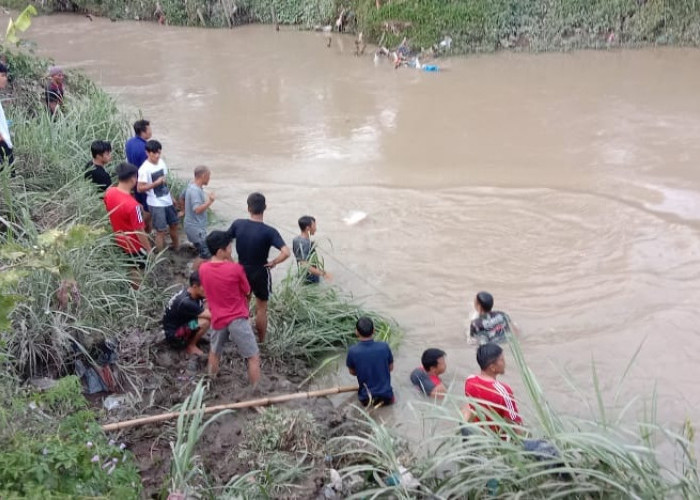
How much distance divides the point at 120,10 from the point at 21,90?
1499 cm

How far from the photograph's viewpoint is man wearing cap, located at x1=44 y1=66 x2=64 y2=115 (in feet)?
29.8

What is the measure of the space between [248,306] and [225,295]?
56 centimetres

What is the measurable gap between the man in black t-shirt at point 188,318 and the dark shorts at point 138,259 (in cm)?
79

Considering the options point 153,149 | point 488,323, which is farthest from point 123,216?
point 488,323

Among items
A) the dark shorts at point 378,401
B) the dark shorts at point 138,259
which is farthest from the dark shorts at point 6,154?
the dark shorts at point 378,401

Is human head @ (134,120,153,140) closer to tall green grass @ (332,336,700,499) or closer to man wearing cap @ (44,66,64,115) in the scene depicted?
man wearing cap @ (44,66,64,115)

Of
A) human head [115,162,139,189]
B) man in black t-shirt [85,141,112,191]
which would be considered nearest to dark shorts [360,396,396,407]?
human head [115,162,139,189]

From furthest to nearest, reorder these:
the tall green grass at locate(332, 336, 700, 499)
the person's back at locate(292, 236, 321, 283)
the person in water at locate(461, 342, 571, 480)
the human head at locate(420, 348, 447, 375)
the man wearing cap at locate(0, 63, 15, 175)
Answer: the person's back at locate(292, 236, 321, 283)
the man wearing cap at locate(0, 63, 15, 175)
the human head at locate(420, 348, 447, 375)
the person in water at locate(461, 342, 571, 480)
the tall green grass at locate(332, 336, 700, 499)

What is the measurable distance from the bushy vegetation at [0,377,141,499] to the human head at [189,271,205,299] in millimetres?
1419

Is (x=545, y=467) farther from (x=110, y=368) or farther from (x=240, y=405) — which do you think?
(x=110, y=368)

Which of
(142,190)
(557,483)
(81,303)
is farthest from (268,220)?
(557,483)

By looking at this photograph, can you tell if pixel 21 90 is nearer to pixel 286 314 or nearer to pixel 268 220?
pixel 268 220

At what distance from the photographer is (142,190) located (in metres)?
6.77

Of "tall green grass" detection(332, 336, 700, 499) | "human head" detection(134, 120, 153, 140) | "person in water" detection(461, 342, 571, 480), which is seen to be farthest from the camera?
"human head" detection(134, 120, 153, 140)
